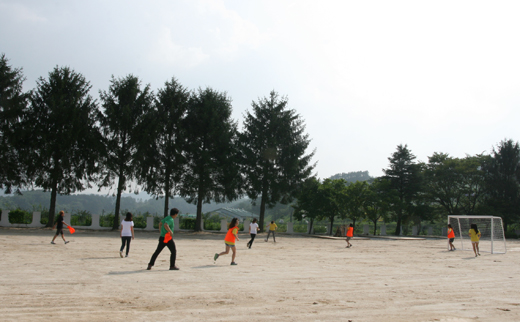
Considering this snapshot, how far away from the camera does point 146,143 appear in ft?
119

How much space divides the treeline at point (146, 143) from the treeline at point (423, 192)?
4559 mm

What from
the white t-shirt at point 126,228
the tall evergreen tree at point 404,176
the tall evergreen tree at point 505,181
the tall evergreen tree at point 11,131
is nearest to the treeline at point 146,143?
the tall evergreen tree at point 11,131

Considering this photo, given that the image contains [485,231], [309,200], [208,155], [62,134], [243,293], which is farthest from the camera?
[309,200]

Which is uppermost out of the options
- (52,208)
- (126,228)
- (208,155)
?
(208,155)

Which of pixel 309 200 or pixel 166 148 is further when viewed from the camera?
pixel 309 200

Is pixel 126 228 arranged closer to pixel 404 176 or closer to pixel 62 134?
pixel 62 134

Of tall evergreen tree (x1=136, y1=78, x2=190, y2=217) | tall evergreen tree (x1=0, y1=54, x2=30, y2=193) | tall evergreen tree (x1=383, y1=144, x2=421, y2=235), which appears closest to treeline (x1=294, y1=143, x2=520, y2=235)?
tall evergreen tree (x1=383, y1=144, x2=421, y2=235)

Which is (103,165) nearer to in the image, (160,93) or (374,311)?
(160,93)

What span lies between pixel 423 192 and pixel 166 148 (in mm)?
35521

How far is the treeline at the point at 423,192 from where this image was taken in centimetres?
4412

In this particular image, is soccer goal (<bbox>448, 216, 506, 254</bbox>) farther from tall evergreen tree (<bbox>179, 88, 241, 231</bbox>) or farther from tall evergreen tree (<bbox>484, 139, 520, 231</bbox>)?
tall evergreen tree (<bbox>484, 139, 520, 231</bbox>)

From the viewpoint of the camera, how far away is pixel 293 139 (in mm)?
42719

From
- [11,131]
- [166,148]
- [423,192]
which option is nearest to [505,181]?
[423,192]

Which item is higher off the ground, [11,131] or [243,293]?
[11,131]
